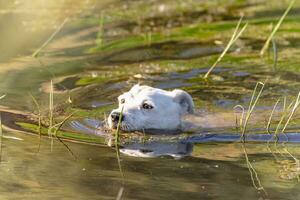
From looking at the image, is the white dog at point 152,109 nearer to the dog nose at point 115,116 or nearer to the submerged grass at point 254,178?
the dog nose at point 115,116

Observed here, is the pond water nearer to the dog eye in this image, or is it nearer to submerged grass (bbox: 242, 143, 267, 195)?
submerged grass (bbox: 242, 143, 267, 195)

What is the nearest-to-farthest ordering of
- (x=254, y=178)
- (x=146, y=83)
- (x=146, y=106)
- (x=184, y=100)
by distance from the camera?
(x=254, y=178), (x=146, y=106), (x=184, y=100), (x=146, y=83)

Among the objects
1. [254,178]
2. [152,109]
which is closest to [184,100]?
[152,109]

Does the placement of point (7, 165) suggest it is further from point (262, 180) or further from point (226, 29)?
point (226, 29)

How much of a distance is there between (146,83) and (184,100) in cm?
167

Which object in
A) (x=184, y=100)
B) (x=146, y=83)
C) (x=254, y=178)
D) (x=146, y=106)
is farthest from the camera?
(x=146, y=83)

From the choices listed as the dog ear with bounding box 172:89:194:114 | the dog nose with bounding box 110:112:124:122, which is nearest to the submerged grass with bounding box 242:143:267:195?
the dog nose with bounding box 110:112:124:122

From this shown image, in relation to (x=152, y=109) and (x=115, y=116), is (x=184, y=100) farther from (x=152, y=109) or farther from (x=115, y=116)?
(x=115, y=116)

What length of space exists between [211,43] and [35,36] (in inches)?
113

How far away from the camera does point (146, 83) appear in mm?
10898

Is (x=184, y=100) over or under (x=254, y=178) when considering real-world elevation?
over

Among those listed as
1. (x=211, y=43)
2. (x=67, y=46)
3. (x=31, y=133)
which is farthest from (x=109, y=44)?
(x=31, y=133)

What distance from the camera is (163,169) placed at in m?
6.80

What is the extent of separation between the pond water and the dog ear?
249 mm
